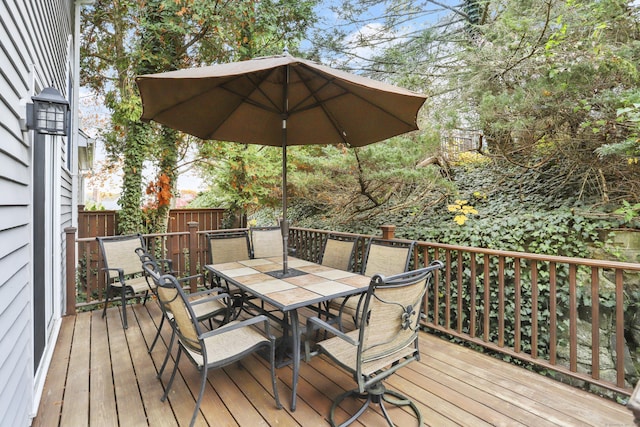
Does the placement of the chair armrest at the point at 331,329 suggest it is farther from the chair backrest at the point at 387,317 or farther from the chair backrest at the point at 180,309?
the chair backrest at the point at 180,309

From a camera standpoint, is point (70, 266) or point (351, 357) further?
point (70, 266)

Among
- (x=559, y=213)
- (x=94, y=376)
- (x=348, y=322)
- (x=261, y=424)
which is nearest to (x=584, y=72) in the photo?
(x=559, y=213)

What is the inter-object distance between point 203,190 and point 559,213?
12.1m

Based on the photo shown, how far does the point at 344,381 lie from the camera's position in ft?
8.38

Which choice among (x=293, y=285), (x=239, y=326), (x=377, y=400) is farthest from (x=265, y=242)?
(x=377, y=400)

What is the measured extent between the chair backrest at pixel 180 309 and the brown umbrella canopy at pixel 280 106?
4.52 feet

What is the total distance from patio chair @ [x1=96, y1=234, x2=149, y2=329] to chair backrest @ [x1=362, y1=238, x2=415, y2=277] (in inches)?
105

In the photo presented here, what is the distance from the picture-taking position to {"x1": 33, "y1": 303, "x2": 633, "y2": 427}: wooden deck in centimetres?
210

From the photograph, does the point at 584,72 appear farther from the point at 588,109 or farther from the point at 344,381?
the point at 344,381

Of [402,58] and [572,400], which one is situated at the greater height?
[402,58]

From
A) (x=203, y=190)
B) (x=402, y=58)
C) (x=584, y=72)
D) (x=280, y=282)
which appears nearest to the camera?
(x=280, y=282)

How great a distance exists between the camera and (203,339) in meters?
1.99

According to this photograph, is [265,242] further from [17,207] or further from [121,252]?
[17,207]

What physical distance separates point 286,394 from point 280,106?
2.61 meters
